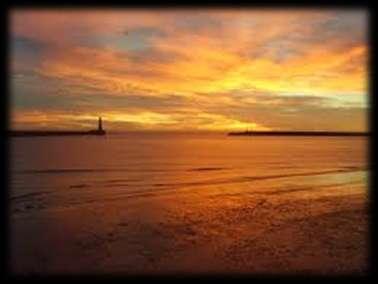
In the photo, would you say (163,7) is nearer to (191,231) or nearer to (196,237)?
(196,237)

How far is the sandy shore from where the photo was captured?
500 centimetres

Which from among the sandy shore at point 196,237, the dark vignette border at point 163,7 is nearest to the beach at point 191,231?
the sandy shore at point 196,237

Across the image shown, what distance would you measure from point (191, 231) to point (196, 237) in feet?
1.42

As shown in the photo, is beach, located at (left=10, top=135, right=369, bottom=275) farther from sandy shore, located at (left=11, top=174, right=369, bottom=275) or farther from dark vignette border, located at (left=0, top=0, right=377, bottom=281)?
dark vignette border, located at (left=0, top=0, right=377, bottom=281)

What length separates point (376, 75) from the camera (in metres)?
1.33

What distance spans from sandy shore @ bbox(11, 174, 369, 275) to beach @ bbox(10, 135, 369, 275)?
0.01m

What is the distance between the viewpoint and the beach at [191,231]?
16.5ft

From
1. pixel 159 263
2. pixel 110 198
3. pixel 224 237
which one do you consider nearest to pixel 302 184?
pixel 110 198

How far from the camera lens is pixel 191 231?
266 inches

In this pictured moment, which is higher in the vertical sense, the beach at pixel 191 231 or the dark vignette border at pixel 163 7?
the dark vignette border at pixel 163 7

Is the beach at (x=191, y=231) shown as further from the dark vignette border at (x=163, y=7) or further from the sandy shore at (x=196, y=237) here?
the dark vignette border at (x=163, y=7)

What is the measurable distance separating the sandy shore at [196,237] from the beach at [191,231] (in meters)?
0.01

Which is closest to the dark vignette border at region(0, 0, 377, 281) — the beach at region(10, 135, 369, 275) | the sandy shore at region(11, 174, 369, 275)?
the beach at region(10, 135, 369, 275)

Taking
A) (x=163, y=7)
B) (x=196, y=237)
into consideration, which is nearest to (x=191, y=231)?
(x=196, y=237)
